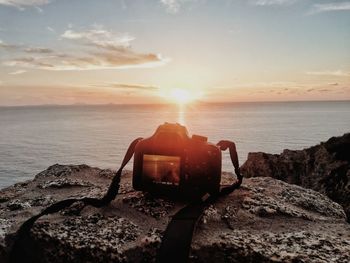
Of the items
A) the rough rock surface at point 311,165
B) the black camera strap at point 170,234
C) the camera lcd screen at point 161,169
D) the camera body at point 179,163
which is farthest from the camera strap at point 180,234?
the rough rock surface at point 311,165

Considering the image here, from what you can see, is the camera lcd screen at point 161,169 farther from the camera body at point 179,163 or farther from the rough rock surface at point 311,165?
the rough rock surface at point 311,165

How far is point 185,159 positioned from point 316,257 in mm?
1219

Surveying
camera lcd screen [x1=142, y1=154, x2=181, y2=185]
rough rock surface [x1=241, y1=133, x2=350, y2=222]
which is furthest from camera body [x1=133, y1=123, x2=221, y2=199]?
rough rock surface [x1=241, y1=133, x2=350, y2=222]

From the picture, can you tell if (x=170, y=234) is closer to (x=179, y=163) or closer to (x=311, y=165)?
(x=179, y=163)

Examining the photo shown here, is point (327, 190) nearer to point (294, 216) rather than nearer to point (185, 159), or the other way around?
point (294, 216)

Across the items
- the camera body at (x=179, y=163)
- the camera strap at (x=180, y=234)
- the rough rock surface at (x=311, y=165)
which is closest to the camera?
the camera strap at (x=180, y=234)

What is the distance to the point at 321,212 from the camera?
10.8ft

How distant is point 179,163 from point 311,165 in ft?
16.9

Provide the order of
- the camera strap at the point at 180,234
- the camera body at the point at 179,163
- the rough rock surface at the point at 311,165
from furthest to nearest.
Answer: the rough rock surface at the point at 311,165
the camera body at the point at 179,163
the camera strap at the point at 180,234

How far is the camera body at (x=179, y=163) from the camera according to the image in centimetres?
307

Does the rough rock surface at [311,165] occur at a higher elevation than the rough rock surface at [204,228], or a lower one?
lower

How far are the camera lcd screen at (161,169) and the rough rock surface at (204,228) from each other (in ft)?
0.63

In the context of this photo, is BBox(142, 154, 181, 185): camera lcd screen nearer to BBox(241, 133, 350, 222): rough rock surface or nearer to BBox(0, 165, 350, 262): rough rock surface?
BBox(0, 165, 350, 262): rough rock surface

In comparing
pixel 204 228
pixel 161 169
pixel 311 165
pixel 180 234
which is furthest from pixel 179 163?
pixel 311 165
